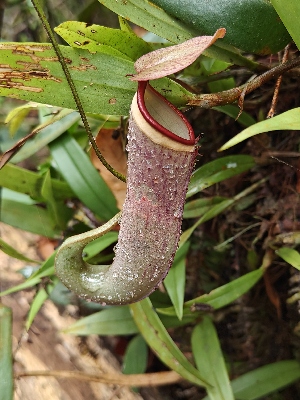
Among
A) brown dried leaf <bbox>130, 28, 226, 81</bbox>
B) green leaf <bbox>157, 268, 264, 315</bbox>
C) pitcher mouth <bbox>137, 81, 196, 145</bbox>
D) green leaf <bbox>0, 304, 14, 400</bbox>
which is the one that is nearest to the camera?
brown dried leaf <bbox>130, 28, 226, 81</bbox>

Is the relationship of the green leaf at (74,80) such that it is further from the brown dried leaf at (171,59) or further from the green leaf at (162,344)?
the green leaf at (162,344)

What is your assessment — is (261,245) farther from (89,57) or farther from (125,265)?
(89,57)

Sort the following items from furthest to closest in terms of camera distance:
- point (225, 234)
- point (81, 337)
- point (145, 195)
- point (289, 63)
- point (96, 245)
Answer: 1. point (81, 337)
2. point (225, 234)
3. point (96, 245)
4. point (289, 63)
5. point (145, 195)

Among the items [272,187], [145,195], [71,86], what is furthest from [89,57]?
[272,187]

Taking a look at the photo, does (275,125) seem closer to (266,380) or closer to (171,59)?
(171,59)

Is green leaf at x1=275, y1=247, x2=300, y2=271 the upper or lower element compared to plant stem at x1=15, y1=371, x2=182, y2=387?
upper

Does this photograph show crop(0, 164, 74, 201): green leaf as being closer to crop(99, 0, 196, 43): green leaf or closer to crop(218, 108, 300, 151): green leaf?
crop(99, 0, 196, 43): green leaf

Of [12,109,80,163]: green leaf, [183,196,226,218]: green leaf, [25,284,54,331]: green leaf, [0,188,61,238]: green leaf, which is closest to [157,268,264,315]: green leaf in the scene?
[183,196,226,218]: green leaf

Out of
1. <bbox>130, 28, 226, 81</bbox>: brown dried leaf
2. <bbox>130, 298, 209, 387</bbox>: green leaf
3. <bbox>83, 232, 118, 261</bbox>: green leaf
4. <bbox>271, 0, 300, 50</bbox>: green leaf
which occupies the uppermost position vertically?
<bbox>271, 0, 300, 50</bbox>: green leaf
